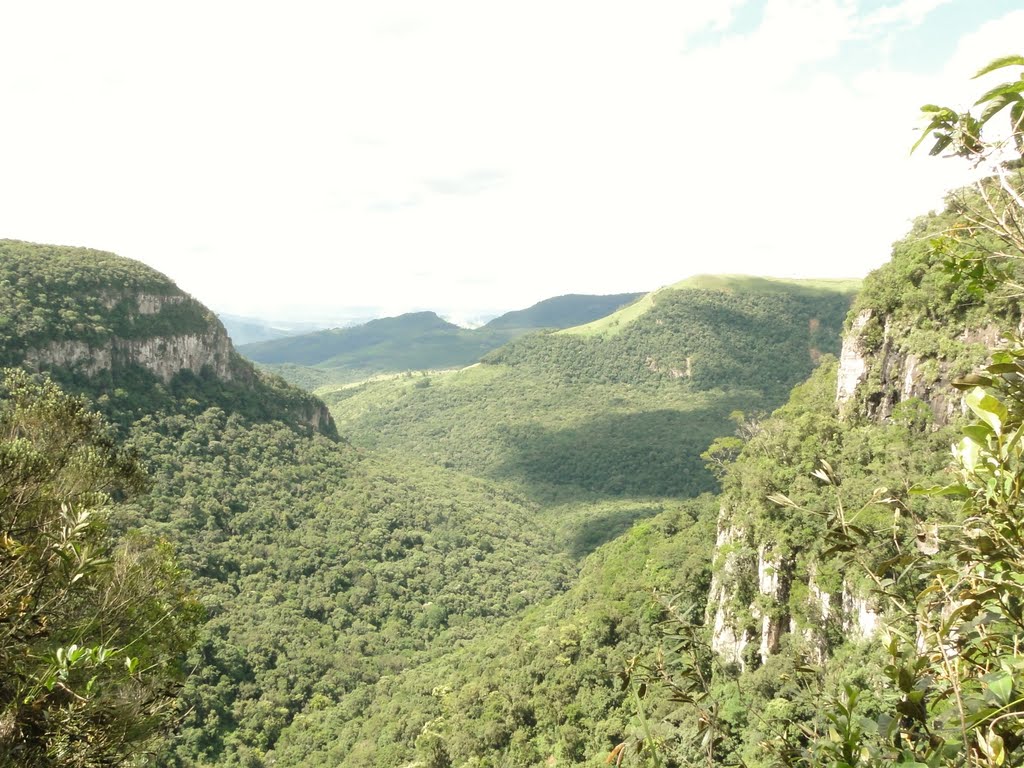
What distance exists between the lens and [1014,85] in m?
1.94

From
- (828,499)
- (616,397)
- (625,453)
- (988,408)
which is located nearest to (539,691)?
(828,499)

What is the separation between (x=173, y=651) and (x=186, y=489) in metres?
55.5

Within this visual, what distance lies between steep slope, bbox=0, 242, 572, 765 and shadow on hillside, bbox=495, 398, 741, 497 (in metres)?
22.2

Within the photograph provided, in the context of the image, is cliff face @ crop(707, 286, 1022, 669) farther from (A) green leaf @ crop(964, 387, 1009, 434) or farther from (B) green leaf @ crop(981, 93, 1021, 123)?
(B) green leaf @ crop(981, 93, 1021, 123)

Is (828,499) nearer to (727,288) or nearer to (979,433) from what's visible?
(979,433)

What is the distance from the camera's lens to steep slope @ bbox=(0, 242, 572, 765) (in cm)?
4659

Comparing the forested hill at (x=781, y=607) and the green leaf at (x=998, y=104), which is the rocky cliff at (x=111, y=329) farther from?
the green leaf at (x=998, y=104)

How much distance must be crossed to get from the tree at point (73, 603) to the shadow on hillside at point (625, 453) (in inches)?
3557

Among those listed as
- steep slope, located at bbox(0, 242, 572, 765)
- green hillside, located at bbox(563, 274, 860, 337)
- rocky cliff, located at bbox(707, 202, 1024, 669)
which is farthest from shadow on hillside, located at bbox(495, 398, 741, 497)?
rocky cliff, located at bbox(707, 202, 1024, 669)

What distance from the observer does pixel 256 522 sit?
204 feet

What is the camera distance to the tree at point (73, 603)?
15.8 ft

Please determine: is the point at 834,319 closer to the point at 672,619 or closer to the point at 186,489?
the point at 186,489

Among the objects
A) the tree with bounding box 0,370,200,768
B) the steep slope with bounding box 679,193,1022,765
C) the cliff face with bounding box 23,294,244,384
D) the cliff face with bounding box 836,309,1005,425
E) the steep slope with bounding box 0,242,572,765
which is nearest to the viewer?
the tree with bounding box 0,370,200,768

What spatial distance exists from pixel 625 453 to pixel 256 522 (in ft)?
225
